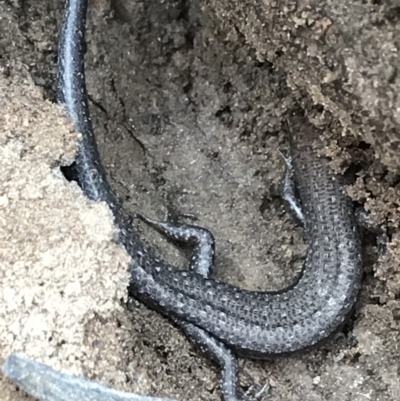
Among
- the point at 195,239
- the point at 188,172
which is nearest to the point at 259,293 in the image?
the point at 195,239

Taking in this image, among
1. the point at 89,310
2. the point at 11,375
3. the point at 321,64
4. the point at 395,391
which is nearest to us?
the point at 11,375

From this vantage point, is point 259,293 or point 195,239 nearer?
point 259,293

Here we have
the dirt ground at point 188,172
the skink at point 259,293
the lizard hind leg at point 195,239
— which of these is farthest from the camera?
the lizard hind leg at point 195,239

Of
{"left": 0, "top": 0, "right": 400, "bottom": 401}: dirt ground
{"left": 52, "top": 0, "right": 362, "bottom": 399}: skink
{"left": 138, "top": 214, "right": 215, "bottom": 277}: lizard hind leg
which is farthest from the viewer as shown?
{"left": 138, "top": 214, "right": 215, "bottom": 277}: lizard hind leg

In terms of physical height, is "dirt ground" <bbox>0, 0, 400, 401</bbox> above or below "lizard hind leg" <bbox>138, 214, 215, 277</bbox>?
above

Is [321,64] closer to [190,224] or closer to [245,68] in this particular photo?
[245,68]

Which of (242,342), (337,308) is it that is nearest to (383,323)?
(337,308)

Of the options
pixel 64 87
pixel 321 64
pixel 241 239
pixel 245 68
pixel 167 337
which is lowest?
pixel 167 337

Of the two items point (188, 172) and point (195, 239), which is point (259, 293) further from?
point (188, 172)
